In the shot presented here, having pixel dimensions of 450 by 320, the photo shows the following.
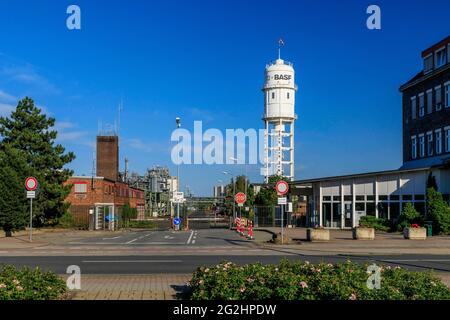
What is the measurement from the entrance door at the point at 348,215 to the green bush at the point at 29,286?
4286 centimetres

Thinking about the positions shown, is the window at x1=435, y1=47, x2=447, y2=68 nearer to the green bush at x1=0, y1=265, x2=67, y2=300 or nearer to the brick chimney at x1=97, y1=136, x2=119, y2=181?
the brick chimney at x1=97, y1=136, x2=119, y2=181

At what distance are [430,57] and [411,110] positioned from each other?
5898 mm

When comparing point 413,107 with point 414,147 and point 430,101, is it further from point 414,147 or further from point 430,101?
point 430,101

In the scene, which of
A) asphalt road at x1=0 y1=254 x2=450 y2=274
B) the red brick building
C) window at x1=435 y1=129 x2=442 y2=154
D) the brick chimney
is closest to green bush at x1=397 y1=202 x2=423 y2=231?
window at x1=435 y1=129 x2=442 y2=154

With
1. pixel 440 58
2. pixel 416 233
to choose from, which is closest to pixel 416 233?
pixel 416 233

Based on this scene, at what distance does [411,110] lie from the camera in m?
56.4

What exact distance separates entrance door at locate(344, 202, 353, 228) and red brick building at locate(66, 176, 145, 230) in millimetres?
20166

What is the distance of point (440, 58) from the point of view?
50875 millimetres

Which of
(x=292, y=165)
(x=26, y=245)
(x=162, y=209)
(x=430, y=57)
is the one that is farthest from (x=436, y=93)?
(x=162, y=209)

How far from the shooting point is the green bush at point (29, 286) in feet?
26.3

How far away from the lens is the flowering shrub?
7801mm

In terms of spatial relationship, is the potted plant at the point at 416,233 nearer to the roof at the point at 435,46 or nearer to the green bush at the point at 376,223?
the green bush at the point at 376,223

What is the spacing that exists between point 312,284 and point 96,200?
186 feet
